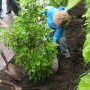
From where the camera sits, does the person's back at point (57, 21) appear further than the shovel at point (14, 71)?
No

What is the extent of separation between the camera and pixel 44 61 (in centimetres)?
414

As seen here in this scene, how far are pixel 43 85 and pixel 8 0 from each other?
158 inches

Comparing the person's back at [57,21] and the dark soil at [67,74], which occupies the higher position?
the person's back at [57,21]

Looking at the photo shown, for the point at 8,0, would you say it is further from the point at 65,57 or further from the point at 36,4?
the point at 36,4

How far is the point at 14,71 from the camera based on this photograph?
4.75 meters

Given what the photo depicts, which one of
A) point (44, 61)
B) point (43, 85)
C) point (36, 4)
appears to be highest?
point (36, 4)

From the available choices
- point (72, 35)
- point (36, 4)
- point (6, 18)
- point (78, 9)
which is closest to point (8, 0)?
point (6, 18)

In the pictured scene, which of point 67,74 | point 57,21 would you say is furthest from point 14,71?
point 57,21

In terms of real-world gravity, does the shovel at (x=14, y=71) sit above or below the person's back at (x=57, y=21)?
below

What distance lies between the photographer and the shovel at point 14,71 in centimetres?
462

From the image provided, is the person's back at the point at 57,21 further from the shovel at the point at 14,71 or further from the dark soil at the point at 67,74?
the shovel at the point at 14,71

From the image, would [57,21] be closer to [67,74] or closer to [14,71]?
[67,74]

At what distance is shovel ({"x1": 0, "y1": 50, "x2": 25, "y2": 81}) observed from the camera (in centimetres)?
462

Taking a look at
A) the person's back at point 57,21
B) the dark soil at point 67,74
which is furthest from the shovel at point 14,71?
the person's back at point 57,21
